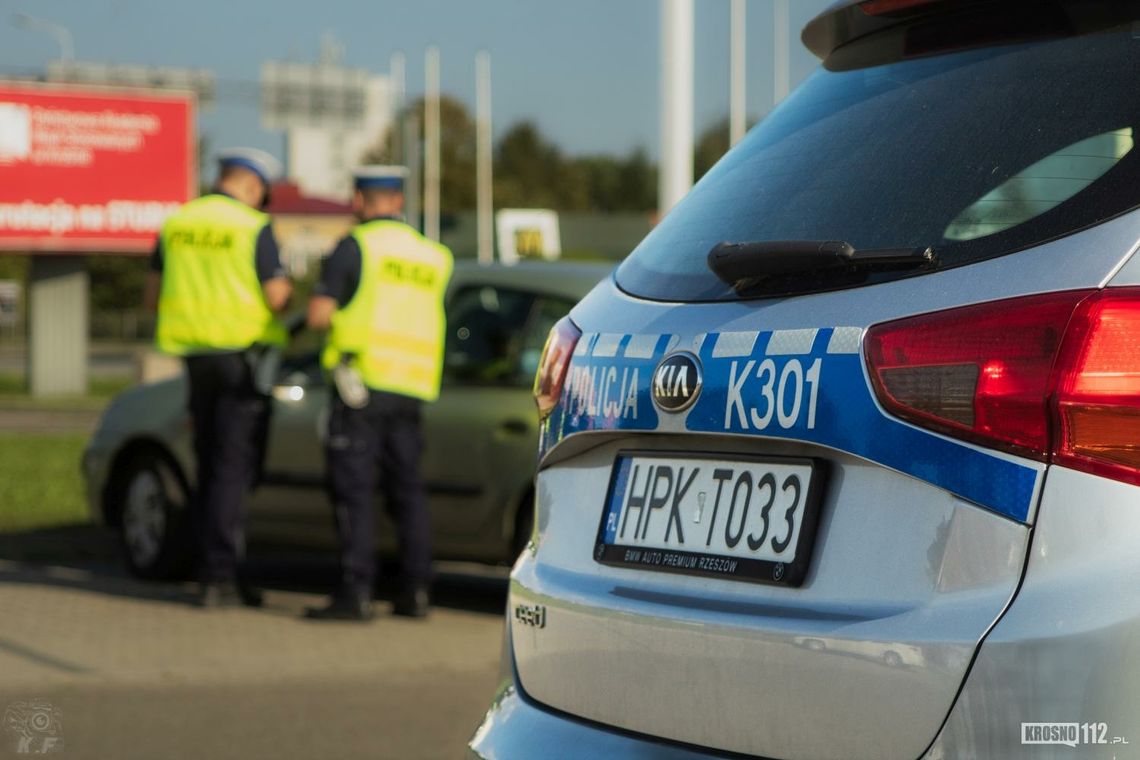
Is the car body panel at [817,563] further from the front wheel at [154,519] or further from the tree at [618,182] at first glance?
the tree at [618,182]

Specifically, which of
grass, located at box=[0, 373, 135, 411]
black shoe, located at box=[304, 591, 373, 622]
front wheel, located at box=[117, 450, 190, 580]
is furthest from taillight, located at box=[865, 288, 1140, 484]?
grass, located at box=[0, 373, 135, 411]

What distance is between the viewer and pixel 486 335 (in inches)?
304

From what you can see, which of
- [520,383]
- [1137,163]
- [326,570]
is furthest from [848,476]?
[326,570]

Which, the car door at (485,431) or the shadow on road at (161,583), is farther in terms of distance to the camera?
the shadow on road at (161,583)

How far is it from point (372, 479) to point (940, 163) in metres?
5.19

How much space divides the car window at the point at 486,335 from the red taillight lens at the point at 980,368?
17.2 feet

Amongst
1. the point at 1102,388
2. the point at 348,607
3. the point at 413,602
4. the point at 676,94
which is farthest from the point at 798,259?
the point at 676,94

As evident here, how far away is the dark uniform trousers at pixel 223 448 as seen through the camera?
764cm

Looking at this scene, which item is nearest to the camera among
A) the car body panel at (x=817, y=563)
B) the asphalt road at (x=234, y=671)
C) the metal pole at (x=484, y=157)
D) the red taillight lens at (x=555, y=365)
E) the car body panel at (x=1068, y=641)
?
the car body panel at (x=1068, y=641)

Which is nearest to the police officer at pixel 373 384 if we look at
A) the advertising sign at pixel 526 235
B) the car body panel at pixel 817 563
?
the car body panel at pixel 817 563

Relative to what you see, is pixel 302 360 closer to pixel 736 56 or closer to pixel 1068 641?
pixel 1068 641

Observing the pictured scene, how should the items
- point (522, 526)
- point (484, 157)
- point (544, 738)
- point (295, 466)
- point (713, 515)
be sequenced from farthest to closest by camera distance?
point (484, 157) → point (295, 466) → point (522, 526) → point (544, 738) → point (713, 515)

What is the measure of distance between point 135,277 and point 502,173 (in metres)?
35.7

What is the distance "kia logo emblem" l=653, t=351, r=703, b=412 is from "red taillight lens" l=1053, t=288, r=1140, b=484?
0.58 m
